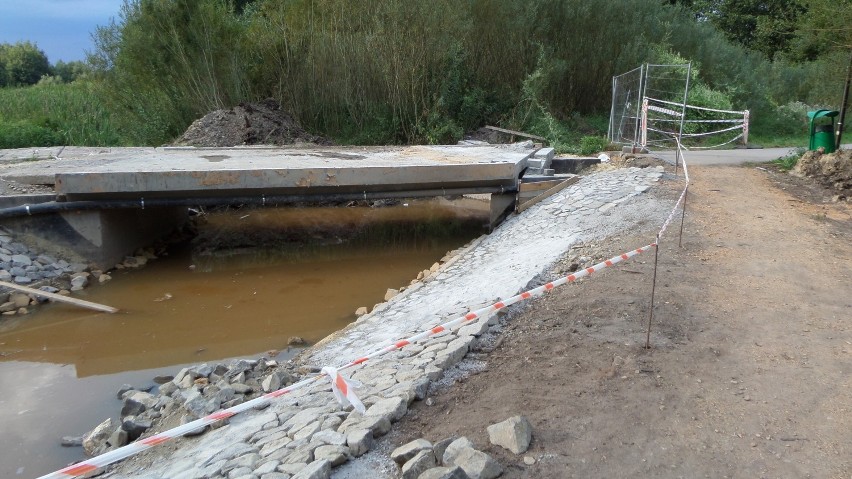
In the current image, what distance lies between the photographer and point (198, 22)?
1627 centimetres

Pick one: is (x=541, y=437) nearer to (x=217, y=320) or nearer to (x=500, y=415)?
(x=500, y=415)

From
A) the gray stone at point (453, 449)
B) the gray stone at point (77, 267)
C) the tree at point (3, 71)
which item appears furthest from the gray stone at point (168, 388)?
the tree at point (3, 71)

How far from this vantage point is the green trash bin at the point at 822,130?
40.1ft

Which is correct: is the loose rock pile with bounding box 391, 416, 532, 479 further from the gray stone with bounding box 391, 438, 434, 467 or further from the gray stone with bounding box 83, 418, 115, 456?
the gray stone with bounding box 83, 418, 115, 456

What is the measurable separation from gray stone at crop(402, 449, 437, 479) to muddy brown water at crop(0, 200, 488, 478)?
10.7 ft

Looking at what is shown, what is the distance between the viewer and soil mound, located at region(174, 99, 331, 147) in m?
15.6

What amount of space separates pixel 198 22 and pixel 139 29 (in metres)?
1.46

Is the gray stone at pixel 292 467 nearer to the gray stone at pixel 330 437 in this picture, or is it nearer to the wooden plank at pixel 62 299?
the gray stone at pixel 330 437

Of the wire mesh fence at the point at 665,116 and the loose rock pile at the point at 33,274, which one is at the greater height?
the wire mesh fence at the point at 665,116

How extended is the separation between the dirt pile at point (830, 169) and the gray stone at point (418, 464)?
30.7ft

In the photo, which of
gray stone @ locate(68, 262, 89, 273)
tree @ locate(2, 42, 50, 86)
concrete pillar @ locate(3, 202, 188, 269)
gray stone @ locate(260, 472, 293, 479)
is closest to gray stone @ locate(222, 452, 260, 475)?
gray stone @ locate(260, 472, 293, 479)

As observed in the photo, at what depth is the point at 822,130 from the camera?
1230 centimetres

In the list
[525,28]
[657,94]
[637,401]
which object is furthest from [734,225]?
[525,28]

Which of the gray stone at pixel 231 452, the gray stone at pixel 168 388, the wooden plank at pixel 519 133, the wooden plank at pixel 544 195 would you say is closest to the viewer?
the gray stone at pixel 231 452
